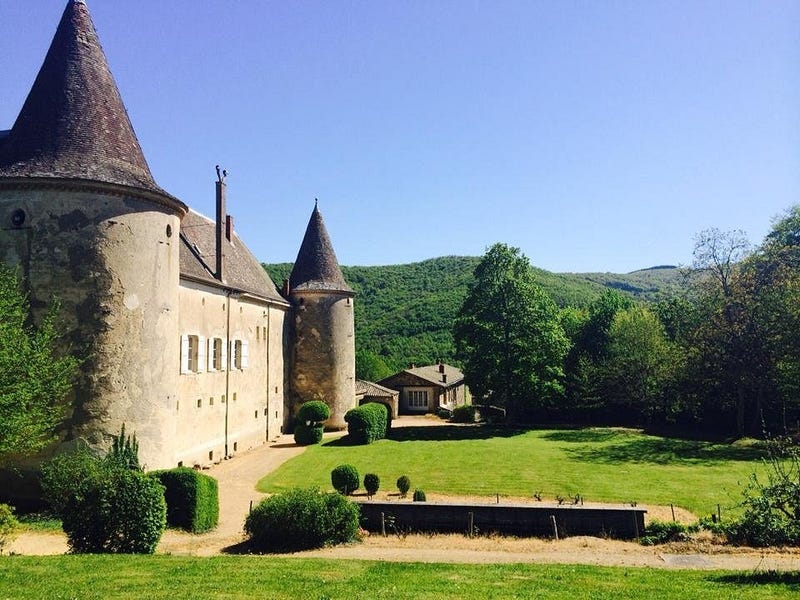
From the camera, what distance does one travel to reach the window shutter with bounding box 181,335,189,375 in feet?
70.8

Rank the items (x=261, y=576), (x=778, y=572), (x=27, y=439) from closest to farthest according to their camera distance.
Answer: (x=261, y=576) → (x=778, y=572) → (x=27, y=439)

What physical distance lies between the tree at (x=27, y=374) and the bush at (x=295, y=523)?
18.5 feet

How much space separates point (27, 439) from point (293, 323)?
73.7 feet

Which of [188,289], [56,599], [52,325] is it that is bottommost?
[56,599]

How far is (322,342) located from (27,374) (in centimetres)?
2255

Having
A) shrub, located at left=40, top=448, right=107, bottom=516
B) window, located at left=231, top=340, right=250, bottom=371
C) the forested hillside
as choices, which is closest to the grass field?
shrub, located at left=40, top=448, right=107, bottom=516

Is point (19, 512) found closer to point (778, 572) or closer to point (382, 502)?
point (382, 502)

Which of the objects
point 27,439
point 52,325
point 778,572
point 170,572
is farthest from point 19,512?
point 778,572

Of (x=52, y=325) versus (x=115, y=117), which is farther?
(x=115, y=117)

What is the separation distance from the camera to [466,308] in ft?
135

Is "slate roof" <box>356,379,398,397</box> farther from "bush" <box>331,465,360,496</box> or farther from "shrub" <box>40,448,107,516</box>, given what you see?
"shrub" <box>40,448,107,516</box>

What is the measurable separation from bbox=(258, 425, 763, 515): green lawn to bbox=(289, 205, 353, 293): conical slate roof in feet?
32.6

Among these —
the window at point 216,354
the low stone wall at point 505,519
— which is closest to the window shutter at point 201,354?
the window at point 216,354

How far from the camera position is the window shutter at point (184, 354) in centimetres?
2158
